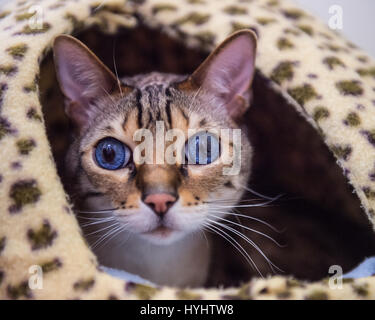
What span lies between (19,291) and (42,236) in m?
0.12

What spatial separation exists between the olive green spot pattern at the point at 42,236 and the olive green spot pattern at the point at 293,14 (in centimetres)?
110

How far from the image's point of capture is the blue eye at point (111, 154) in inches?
41.3

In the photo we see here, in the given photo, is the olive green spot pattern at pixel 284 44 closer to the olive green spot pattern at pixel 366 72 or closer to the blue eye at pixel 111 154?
the olive green spot pattern at pixel 366 72

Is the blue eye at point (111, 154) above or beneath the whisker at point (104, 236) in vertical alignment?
above

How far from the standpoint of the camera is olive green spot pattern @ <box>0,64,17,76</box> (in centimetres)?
100

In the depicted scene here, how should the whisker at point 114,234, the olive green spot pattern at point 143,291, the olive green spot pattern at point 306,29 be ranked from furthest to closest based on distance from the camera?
1. the olive green spot pattern at point 306,29
2. the whisker at point 114,234
3. the olive green spot pattern at point 143,291

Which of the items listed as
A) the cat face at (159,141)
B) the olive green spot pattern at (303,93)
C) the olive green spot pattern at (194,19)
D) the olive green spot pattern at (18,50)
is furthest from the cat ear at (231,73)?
the olive green spot pattern at (18,50)

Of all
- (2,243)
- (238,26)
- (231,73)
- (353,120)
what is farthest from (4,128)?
(353,120)

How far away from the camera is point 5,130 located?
0.93m

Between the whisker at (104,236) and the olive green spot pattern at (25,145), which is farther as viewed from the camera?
the whisker at (104,236)

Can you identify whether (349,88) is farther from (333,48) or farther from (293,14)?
(293,14)

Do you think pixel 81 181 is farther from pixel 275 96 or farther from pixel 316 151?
pixel 316 151

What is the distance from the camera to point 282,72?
1.18 m

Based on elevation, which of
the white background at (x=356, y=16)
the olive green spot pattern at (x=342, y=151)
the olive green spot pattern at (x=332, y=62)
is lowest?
the olive green spot pattern at (x=342, y=151)
